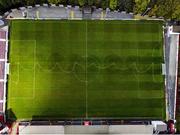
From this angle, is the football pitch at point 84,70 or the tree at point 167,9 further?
the tree at point 167,9

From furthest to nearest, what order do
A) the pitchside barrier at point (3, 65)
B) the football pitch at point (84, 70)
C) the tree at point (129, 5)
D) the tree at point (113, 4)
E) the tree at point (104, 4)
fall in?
the tree at point (129, 5), the tree at point (104, 4), the tree at point (113, 4), the football pitch at point (84, 70), the pitchside barrier at point (3, 65)

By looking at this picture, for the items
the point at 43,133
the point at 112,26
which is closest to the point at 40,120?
the point at 43,133

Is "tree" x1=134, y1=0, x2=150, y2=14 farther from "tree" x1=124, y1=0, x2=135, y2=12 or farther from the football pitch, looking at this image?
the football pitch

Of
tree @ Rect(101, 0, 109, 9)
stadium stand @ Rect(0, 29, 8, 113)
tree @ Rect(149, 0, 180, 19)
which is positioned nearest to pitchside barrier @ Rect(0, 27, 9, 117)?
stadium stand @ Rect(0, 29, 8, 113)

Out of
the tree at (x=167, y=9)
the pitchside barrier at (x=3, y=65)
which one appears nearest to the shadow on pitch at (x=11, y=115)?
the pitchside barrier at (x=3, y=65)

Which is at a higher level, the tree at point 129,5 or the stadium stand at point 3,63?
the tree at point 129,5

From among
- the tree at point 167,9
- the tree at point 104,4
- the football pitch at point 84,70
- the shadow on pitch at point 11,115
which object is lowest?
the shadow on pitch at point 11,115

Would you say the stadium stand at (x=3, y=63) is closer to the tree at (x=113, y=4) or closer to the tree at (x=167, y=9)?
the tree at (x=113, y=4)

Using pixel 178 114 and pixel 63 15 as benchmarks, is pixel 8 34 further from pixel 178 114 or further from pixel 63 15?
pixel 178 114
